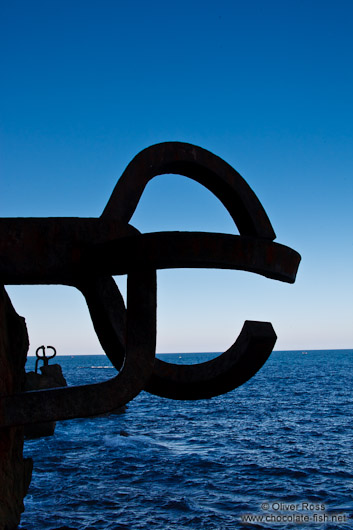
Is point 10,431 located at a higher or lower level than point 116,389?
lower

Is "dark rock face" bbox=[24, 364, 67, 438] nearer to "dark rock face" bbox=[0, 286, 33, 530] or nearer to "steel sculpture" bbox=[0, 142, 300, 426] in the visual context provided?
"dark rock face" bbox=[0, 286, 33, 530]

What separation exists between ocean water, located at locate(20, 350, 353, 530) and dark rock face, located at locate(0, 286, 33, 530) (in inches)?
266

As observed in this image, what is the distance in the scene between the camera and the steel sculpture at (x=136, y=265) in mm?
3877

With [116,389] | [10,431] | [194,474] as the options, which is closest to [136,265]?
[116,389]

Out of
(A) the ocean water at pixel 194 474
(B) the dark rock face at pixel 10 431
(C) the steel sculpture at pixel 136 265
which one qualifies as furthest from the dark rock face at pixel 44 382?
(C) the steel sculpture at pixel 136 265

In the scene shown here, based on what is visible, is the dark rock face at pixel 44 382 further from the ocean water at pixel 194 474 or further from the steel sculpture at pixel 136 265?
the steel sculpture at pixel 136 265

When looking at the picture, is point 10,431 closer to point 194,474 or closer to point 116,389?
point 116,389

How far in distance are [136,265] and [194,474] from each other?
47.0ft

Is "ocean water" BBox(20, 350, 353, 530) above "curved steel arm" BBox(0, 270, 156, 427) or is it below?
below

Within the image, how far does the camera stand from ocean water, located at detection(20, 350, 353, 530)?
1255cm

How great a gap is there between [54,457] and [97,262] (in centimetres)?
1706

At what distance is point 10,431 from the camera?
4.73 metres

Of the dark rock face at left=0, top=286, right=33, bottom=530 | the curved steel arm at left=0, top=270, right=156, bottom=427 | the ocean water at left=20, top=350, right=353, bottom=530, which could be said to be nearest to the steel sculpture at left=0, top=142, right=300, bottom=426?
the curved steel arm at left=0, top=270, right=156, bottom=427

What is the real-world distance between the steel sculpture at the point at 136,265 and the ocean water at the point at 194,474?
873 centimetres
